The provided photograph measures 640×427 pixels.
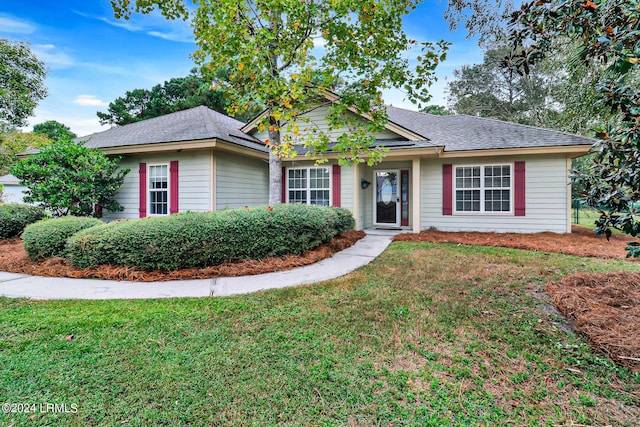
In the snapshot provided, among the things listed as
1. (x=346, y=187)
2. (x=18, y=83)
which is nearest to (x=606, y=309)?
(x=346, y=187)

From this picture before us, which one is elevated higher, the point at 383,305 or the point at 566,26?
the point at 566,26

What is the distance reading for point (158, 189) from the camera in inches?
359

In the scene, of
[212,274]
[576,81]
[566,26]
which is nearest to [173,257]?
[212,274]

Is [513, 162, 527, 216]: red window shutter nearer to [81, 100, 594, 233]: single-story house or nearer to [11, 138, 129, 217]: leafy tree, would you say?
[81, 100, 594, 233]: single-story house

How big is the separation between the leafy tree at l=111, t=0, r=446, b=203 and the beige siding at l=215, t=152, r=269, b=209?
248 cm

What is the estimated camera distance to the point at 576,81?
8977 mm

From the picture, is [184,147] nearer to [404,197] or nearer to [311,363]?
[404,197]

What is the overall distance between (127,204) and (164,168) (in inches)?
72.6

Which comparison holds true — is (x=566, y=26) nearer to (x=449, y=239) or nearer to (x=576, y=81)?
(x=449, y=239)

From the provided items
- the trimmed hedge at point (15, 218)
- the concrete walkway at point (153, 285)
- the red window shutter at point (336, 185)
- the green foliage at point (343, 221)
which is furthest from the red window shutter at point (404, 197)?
the trimmed hedge at point (15, 218)

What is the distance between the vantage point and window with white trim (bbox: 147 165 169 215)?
9.09m

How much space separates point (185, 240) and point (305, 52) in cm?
555

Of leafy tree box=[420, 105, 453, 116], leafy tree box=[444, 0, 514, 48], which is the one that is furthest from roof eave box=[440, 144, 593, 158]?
leafy tree box=[420, 105, 453, 116]

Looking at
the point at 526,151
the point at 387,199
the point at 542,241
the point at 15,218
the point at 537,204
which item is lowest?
the point at 542,241
